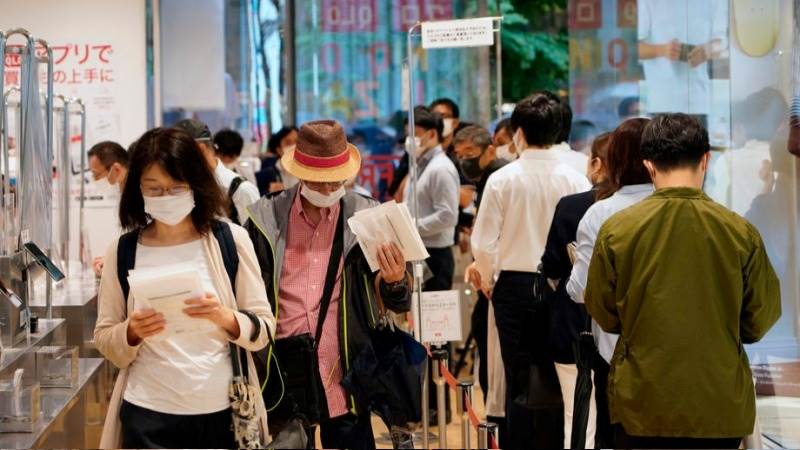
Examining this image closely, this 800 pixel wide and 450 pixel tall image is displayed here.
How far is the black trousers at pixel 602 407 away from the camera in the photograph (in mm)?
3756

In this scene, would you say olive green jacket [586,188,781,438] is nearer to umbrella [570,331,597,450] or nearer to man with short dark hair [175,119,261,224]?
umbrella [570,331,597,450]

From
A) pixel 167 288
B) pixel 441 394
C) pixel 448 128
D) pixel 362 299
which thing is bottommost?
pixel 441 394

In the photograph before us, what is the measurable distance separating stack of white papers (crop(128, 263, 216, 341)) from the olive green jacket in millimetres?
1054

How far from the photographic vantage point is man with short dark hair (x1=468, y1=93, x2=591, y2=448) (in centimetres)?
511

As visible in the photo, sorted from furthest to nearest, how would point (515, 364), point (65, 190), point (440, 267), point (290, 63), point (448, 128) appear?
point (290, 63), point (448, 128), point (440, 267), point (65, 190), point (515, 364)

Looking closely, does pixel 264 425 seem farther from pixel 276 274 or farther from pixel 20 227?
pixel 20 227

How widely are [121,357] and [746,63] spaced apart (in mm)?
2485

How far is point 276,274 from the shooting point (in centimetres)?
354

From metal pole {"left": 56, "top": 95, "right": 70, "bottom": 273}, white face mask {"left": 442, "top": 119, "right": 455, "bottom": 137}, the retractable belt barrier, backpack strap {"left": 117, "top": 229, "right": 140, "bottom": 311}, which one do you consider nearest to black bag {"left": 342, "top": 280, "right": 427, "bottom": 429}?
the retractable belt barrier

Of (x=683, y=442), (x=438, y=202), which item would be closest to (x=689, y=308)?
(x=683, y=442)

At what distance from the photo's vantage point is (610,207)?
3723 mm

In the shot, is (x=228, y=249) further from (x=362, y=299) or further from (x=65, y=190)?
(x=65, y=190)

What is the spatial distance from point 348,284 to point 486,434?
105 cm

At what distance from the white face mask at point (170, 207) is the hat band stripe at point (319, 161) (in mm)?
593
